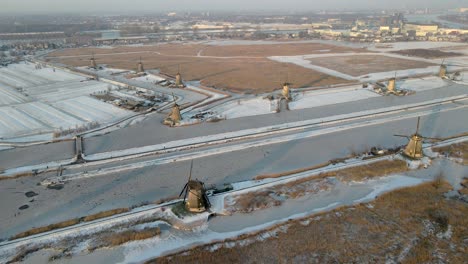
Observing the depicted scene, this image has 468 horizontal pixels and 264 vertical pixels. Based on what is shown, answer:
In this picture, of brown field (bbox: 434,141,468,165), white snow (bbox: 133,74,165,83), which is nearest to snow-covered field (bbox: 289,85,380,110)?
brown field (bbox: 434,141,468,165)

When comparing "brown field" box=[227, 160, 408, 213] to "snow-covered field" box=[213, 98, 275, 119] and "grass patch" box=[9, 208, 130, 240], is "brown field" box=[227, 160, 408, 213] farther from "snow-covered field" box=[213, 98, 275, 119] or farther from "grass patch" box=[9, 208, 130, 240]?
"snow-covered field" box=[213, 98, 275, 119]

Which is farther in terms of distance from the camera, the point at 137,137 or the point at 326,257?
the point at 137,137

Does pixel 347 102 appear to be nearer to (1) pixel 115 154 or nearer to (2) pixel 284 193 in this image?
(2) pixel 284 193

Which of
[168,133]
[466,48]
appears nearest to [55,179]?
[168,133]

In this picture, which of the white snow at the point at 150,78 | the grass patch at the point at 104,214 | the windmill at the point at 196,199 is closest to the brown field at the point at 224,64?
the white snow at the point at 150,78

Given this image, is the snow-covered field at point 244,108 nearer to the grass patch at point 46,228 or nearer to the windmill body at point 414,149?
the windmill body at point 414,149
